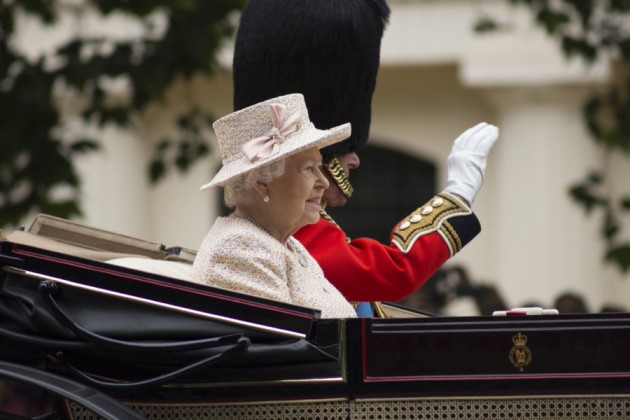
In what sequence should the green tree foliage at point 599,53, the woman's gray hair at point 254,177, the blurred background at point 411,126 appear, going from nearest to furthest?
1. the woman's gray hair at point 254,177
2. the blurred background at point 411,126
3. the green tree foliage at point 599,53

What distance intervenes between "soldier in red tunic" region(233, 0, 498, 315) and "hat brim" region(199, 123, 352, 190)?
496 mm

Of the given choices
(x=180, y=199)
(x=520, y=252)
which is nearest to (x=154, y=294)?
(x=520, y=252)

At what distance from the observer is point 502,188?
12797mm

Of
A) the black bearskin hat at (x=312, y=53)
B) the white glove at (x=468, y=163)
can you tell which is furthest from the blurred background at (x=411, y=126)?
the white glove at (x=468, y=163)

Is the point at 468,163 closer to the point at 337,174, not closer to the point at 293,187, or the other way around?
the point at 337,174

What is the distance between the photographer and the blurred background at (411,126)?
26.7 ft

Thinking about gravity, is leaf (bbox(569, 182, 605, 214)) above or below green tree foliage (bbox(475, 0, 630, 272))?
below

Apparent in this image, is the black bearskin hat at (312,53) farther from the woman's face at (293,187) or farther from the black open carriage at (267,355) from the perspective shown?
the black open carriage at (267,355)

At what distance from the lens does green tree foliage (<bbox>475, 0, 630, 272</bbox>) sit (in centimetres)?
852

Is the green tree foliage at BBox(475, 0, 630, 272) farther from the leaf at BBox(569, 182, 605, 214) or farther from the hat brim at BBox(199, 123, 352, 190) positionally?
the hat brim at BBox(199, 123, 352, 190)

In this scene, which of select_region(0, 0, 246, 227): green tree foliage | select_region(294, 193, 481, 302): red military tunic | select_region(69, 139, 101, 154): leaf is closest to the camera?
select_region(294, 193, 481, 302): red military tunic

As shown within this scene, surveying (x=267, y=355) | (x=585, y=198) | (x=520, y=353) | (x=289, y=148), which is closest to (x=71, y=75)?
(x=585, y=198)

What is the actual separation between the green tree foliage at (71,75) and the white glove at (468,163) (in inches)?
158

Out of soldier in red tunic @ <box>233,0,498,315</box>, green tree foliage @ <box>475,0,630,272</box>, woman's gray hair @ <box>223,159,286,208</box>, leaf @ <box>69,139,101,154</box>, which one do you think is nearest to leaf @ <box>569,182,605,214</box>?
green tree foliage @ <box>475,0,630,272</box>
